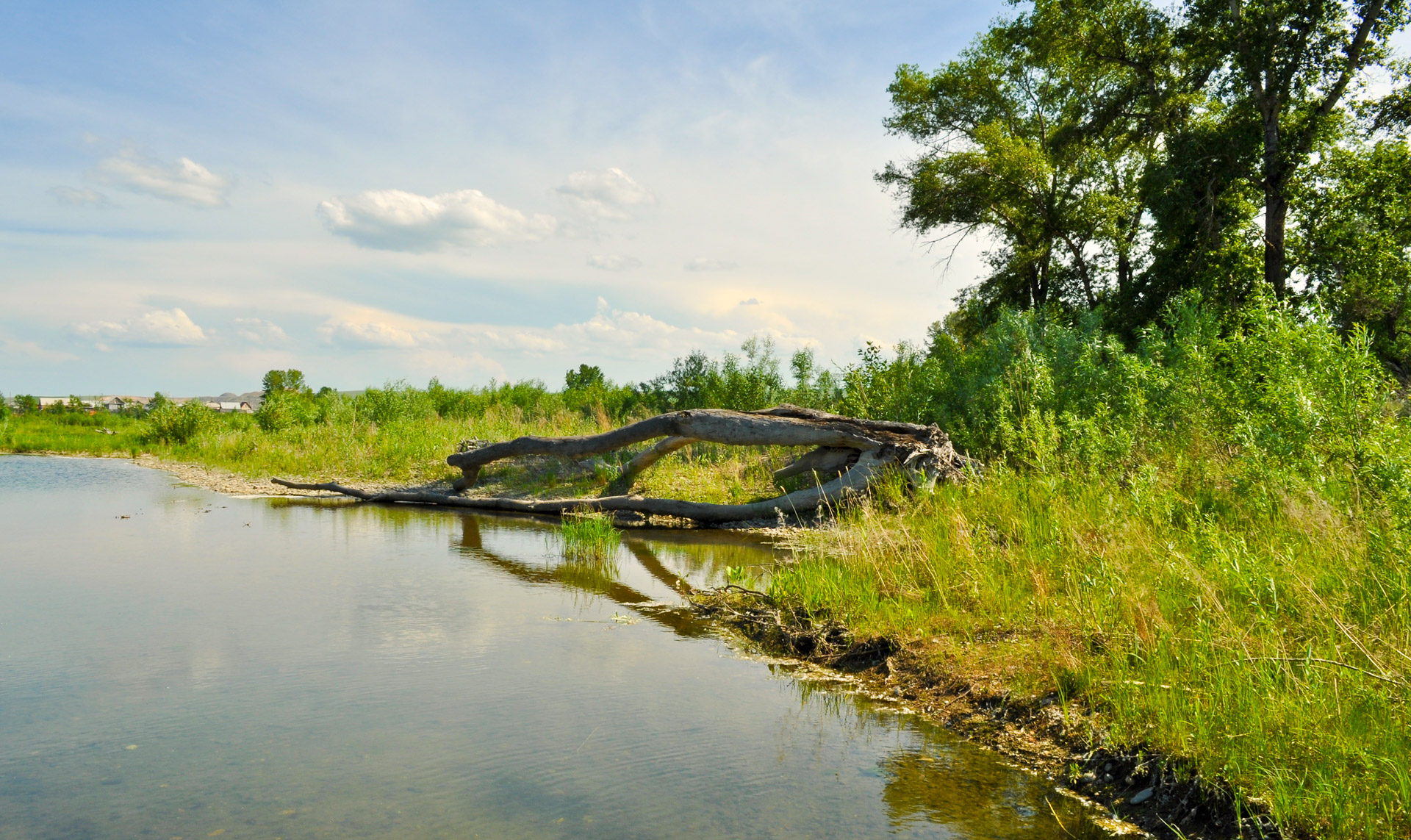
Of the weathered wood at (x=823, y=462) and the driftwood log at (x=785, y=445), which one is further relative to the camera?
the weathered wood at (x=823, y=462)

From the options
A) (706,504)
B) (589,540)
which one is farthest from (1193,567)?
(706,504)

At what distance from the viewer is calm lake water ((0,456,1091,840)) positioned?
3400mm

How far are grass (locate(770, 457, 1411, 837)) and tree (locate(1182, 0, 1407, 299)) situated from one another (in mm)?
13476

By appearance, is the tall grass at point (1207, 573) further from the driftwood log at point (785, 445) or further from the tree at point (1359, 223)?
the tree at point (1359, 223)

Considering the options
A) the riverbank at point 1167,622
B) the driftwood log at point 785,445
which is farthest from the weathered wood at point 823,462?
the riverbank at point 1167,622

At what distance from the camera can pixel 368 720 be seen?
434cm

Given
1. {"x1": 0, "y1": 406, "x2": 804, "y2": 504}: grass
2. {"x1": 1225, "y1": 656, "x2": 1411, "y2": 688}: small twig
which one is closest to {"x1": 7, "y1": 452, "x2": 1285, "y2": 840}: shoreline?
{"x1": 1225, "y1": 656, "x2": 1411, "y2": 688}: small twig

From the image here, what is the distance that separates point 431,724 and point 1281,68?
2000 centimetres

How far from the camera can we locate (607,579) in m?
8.21

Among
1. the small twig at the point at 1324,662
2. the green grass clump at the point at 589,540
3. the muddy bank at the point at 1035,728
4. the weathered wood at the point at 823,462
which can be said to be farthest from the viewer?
the weathered wood at the point at 823,462

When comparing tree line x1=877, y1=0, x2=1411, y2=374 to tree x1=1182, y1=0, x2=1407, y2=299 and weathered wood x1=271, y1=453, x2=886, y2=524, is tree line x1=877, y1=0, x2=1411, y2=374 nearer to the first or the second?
tree x1=1182, y1=0, x2=1407, y2=299

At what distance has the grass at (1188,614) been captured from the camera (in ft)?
10.5

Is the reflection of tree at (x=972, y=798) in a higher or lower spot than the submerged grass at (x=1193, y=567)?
lower

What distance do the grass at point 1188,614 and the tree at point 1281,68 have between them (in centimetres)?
1348
